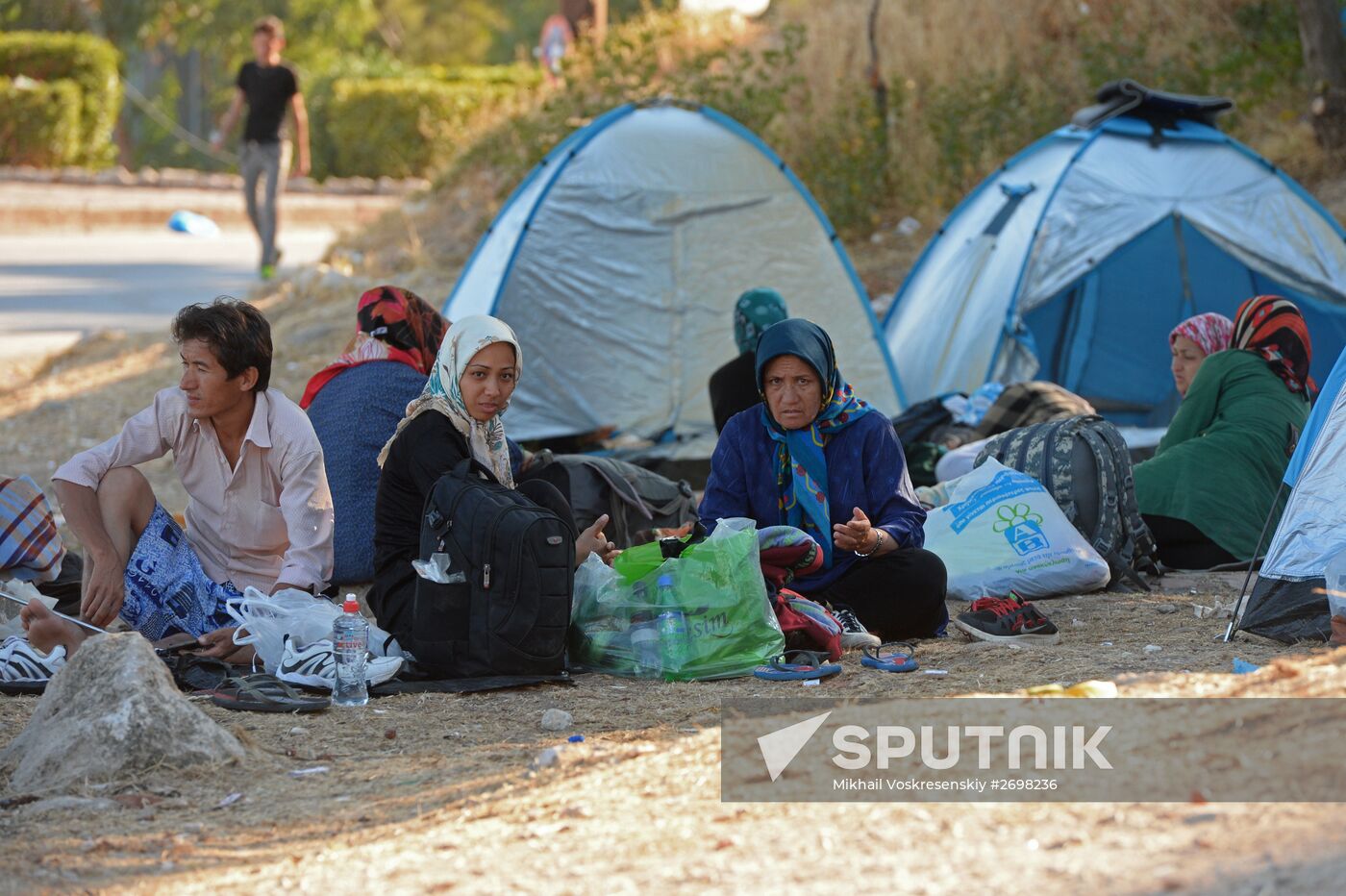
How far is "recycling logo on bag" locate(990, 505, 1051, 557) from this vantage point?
540cm

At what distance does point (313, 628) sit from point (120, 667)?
822mm

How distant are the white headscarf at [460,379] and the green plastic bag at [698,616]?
1.71 ft

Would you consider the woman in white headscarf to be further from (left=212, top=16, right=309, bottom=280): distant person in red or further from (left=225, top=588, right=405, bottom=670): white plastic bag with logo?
(left=212, top=16, right=309, bottom=280): distant person in red

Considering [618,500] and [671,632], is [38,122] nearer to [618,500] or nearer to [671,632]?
[618,500]

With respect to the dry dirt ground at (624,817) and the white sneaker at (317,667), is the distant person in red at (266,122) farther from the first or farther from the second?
the dry dirt ground at (624,817)

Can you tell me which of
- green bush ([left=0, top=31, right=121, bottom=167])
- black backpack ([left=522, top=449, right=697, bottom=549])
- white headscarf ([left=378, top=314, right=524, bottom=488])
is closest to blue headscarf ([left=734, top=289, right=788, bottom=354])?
black backpack ([left=522, top=449, right=697, bottom=549])

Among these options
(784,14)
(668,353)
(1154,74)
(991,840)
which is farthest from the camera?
(784,14)

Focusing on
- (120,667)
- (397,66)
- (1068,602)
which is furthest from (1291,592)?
(397,66)

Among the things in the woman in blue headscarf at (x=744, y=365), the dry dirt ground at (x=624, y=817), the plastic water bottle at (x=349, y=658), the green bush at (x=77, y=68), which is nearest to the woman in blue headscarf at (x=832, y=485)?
the dry dirt ground at (x=624, y=817)

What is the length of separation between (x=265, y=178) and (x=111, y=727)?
9.28m

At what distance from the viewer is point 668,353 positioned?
A: 8.47 metres

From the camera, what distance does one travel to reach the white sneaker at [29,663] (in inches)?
171

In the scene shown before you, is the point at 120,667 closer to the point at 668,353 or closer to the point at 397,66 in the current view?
the point at 668,353

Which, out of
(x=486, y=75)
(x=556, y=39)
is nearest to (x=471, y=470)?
(x=556, y=39)
